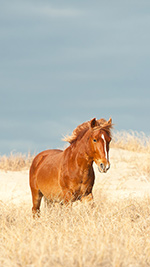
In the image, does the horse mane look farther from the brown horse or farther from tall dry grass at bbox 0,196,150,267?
tall dry grass at bbox 0,196,150,267

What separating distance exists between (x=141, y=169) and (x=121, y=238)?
424 inches

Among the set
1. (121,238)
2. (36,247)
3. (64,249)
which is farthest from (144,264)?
(36,247)

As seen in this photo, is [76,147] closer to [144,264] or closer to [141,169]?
[144,264]

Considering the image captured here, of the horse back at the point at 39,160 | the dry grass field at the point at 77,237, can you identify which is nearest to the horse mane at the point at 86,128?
the dry grass field at the point at 77,237

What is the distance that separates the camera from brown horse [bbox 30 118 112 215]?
683 cm

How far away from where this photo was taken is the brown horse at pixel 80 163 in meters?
6.83

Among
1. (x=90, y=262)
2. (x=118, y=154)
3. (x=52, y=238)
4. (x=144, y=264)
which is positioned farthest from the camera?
(x=118, y=154)

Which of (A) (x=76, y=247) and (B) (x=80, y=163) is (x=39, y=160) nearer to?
(B) (x=80, y=163)

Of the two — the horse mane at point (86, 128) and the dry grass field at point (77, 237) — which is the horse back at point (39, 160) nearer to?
the dry grass field at point (77, 237)

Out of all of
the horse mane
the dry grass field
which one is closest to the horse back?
the dry grass field

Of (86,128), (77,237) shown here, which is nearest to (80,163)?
(86,128)

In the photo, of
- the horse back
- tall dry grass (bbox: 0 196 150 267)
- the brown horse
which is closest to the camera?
tall dry grass (bbox: 0 196 150 267)

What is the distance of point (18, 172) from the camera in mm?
16500

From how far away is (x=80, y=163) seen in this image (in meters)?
7.24
